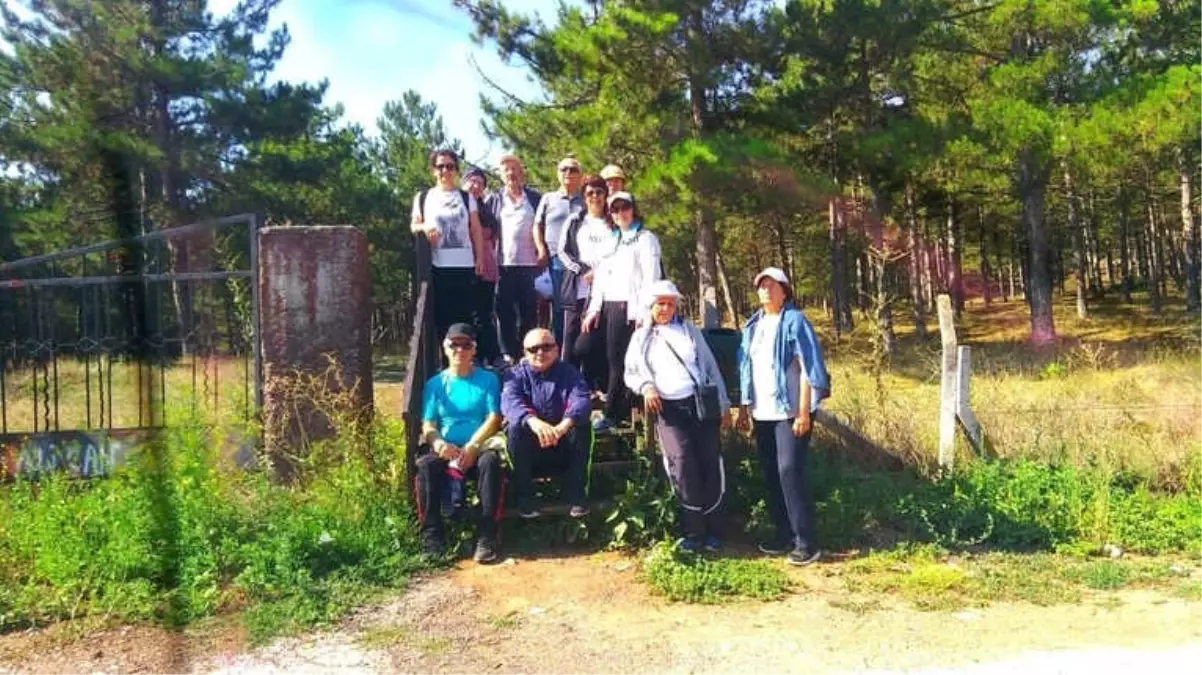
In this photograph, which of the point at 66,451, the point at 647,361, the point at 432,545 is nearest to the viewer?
the point at 432,545

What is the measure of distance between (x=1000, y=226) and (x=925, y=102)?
53.5ft

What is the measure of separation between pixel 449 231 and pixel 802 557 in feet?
10.6

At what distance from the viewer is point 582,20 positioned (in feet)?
59.2

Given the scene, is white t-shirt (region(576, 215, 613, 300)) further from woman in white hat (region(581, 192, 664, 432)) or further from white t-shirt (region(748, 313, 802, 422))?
white t-shirt (region(748, 313, 802, 422))

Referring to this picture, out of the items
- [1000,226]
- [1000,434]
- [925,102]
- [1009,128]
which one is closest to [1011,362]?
[1009,128]

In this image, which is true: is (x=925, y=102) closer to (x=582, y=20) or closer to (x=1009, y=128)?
(x=1009, y=128)

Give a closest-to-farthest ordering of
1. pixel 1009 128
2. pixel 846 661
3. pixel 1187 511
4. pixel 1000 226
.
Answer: pixel 846 661, pixel 1187 511, pixel 1009 128, pixel 1000 226

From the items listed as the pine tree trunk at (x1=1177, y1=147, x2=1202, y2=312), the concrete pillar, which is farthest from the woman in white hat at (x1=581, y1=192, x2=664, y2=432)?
the pine tree trunk at (x1=1177, y1=147, x2=1202, y2=312)

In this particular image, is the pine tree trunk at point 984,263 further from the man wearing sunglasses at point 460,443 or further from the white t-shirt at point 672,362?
the man wearing sunglasses at point 460,443

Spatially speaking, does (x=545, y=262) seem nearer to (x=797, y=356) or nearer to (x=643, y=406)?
(x=643, y=406)

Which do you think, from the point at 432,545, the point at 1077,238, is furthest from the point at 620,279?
the point at 1077,238

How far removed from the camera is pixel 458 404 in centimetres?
576

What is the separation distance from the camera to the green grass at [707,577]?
5094 mm

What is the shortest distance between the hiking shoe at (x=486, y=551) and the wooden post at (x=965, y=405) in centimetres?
376
